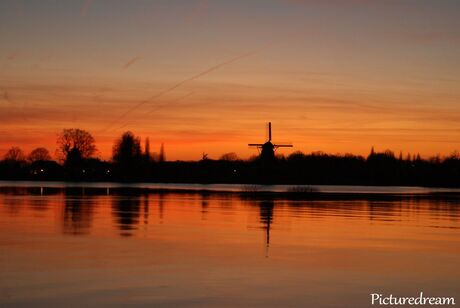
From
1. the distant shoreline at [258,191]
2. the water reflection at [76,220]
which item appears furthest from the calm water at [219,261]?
the distant shoreline at [258,191]

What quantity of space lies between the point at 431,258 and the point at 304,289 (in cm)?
853

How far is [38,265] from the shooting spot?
72.8 ft

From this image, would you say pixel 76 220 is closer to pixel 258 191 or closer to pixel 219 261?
pixel 219 261

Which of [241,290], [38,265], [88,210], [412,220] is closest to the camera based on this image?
[241,290]

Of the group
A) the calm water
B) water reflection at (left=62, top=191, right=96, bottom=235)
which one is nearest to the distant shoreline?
water reflection at (left=62, top=191, right=96, bottom=235)

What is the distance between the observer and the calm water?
17953 millimetres

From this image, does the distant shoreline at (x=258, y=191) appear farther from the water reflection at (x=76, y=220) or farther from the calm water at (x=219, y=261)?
the calm water at (x=219, y=261)

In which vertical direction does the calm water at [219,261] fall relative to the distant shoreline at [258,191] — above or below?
below

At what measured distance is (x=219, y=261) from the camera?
2394cm

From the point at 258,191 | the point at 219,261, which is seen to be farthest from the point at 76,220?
the point at 258,191

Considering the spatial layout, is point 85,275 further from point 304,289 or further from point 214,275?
point 304,289

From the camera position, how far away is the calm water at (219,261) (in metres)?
18.0

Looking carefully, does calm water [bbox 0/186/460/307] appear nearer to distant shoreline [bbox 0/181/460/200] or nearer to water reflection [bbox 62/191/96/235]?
water reflection [bbox 62/191/96/235]

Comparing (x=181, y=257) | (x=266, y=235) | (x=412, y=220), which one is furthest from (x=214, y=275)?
(x=412, y=220)
